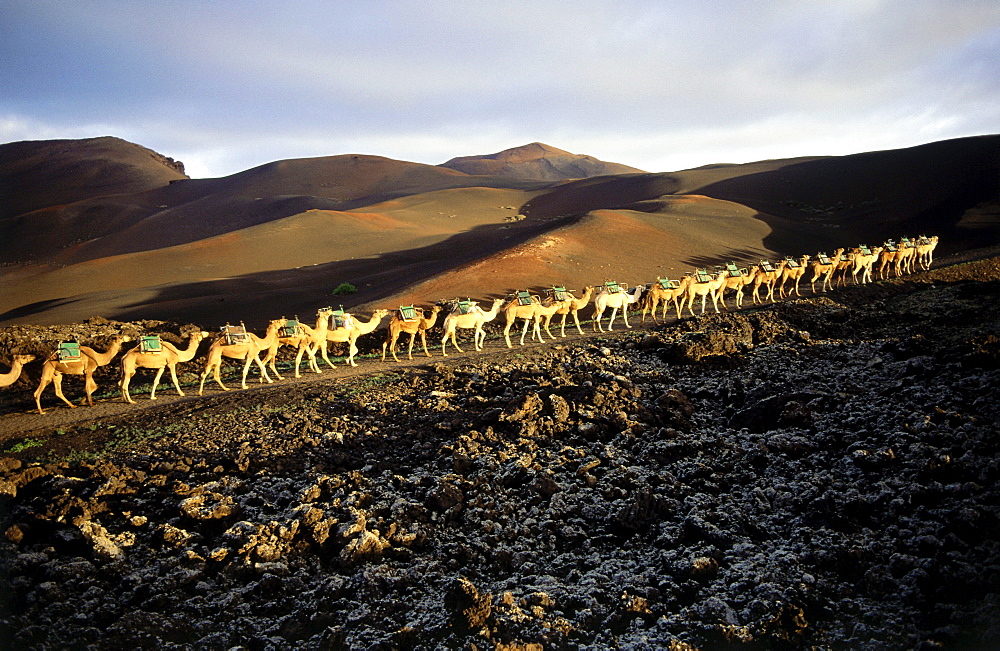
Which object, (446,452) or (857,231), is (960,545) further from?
(857,231)

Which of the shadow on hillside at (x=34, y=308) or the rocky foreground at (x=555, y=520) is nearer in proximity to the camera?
the rocky foreground at (x=555, y=520)

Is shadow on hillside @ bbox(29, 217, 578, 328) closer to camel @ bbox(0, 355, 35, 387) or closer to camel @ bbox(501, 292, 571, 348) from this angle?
camel @ bbox(501, 292, 571, 348)

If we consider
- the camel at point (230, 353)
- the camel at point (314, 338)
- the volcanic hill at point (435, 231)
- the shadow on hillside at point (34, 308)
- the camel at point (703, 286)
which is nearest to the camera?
the camel at point (230, 353)

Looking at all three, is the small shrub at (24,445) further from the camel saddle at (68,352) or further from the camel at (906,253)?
the camel at (906,253)

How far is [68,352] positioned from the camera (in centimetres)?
1441

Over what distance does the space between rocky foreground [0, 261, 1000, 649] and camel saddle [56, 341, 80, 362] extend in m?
3.17

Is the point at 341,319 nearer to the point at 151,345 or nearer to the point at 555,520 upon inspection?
the point at 151,345

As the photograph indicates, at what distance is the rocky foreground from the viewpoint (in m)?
6.00

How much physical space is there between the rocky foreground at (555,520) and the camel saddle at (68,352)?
3173 mm

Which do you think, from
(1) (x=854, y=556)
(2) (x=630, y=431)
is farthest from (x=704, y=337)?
(1) (x=854, y=556)

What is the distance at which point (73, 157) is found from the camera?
150m

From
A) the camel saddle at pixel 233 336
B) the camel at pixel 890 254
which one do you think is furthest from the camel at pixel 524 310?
the camel at pixel 890 254

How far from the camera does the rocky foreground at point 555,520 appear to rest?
6000 mm

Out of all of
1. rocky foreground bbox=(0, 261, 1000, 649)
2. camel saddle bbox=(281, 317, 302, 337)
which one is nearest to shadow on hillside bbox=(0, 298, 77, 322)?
camel saddle bbox=(281, 317, 302, 337)
